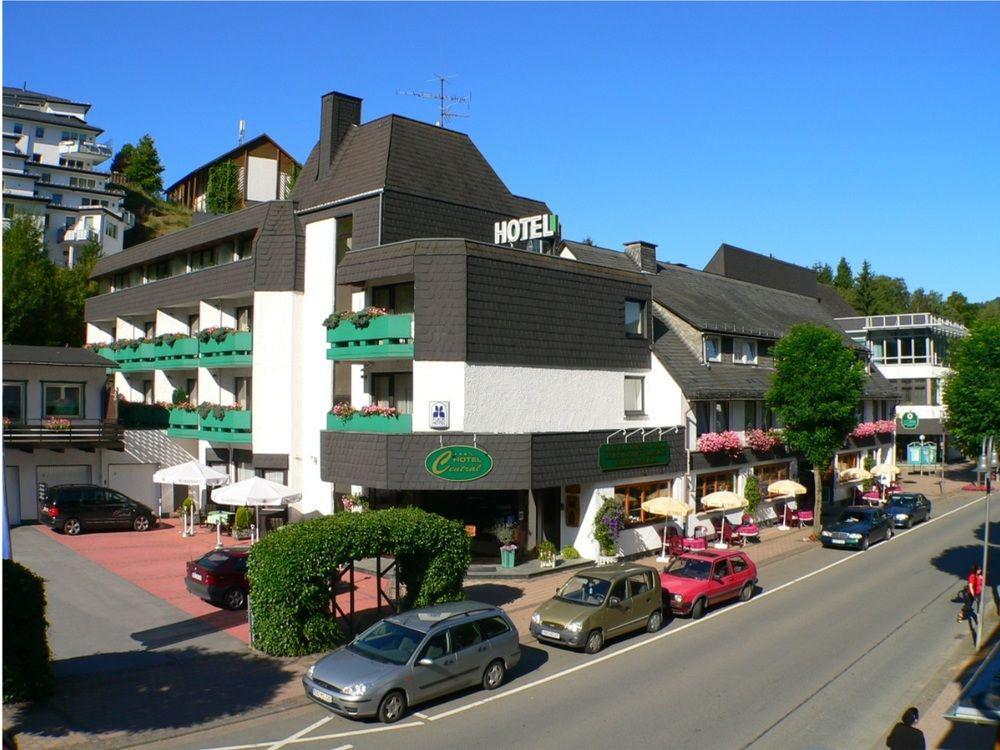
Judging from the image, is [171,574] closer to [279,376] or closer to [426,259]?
[279,376]

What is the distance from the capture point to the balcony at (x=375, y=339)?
1056 inches

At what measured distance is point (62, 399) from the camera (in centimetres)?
3706

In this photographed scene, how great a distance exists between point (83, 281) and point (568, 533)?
145ft

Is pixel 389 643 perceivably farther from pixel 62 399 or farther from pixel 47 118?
pixel 47 118

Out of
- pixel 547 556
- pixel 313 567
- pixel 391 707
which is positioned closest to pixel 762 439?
pixel 547 556

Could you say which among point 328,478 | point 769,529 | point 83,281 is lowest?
point 769,529

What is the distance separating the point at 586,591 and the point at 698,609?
14.0 ft

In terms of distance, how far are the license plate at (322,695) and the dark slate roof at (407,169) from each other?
762 inches

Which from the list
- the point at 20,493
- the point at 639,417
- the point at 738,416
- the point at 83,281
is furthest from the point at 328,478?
the point at 83,281

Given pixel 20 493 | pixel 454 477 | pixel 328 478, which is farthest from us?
pixel 20 493

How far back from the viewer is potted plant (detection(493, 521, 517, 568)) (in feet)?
85.8

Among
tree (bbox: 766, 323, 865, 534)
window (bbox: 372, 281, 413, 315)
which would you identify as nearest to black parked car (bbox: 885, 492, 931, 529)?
tree (bbox: 766, 323, 865, 534)

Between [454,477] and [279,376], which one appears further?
[279,376]

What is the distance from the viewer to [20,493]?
34312 millimetres
